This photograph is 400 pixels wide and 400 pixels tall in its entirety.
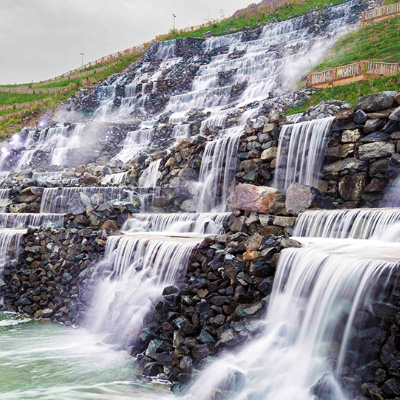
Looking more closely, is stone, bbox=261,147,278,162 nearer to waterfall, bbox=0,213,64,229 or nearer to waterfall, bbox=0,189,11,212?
waterfall, bbox=0,213,64,229

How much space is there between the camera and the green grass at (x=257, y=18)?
42434 mm

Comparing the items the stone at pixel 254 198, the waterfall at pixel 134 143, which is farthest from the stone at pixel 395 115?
the waterfall at pixel 134 143

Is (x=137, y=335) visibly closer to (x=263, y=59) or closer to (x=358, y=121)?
(x=358, y=121)

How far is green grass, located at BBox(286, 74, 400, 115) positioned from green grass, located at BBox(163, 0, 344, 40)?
24172 mm

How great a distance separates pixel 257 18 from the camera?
48.5 metres

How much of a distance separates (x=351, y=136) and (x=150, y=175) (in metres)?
9.92

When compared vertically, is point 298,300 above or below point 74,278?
above

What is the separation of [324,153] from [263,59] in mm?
23815

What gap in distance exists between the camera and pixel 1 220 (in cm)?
1642

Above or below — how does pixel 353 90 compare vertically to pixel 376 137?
above

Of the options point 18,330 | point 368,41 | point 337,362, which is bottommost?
point 18,330

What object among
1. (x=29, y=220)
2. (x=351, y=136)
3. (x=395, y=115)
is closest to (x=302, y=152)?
(x=351, y=136)

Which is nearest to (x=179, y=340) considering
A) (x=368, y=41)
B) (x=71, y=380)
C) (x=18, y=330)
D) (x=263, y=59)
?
(x=71, y=380)

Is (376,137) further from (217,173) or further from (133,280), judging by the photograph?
(133,280)
